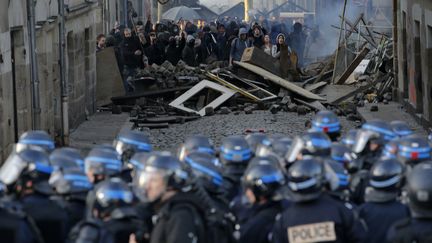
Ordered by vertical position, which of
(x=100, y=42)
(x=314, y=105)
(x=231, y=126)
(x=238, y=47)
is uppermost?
(x=100, y=42)

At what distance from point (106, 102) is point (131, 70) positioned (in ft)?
9.52

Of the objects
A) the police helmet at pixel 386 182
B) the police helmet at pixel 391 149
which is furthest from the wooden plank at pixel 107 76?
the police helmet at pixel 386 182

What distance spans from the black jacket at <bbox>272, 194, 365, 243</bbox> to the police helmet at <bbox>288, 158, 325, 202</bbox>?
5 centimetres

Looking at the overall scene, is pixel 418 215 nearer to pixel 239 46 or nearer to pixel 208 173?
pixel 208 173

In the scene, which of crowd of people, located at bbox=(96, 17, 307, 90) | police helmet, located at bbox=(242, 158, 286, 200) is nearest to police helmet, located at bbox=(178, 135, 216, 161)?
police helmet, located at bbox=(242, 158, 286, 200)

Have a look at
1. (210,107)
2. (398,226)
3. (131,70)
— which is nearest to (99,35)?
(131,70)

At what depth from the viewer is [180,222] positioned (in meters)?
11.1

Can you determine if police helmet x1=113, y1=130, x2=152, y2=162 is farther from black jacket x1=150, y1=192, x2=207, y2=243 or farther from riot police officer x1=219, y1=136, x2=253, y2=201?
black jacket x1=150, y1=192, x2=207, y2=243

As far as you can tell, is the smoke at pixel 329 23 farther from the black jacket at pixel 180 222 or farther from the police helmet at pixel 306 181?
the black jacket at pixel 180 222

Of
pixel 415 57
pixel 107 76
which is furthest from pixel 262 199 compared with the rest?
pixel 107 76

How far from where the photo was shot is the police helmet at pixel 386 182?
12031mm

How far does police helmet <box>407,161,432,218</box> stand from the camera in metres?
10.7

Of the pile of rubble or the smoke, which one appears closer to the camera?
the pile of rubble

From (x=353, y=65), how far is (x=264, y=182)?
85.6 ft
